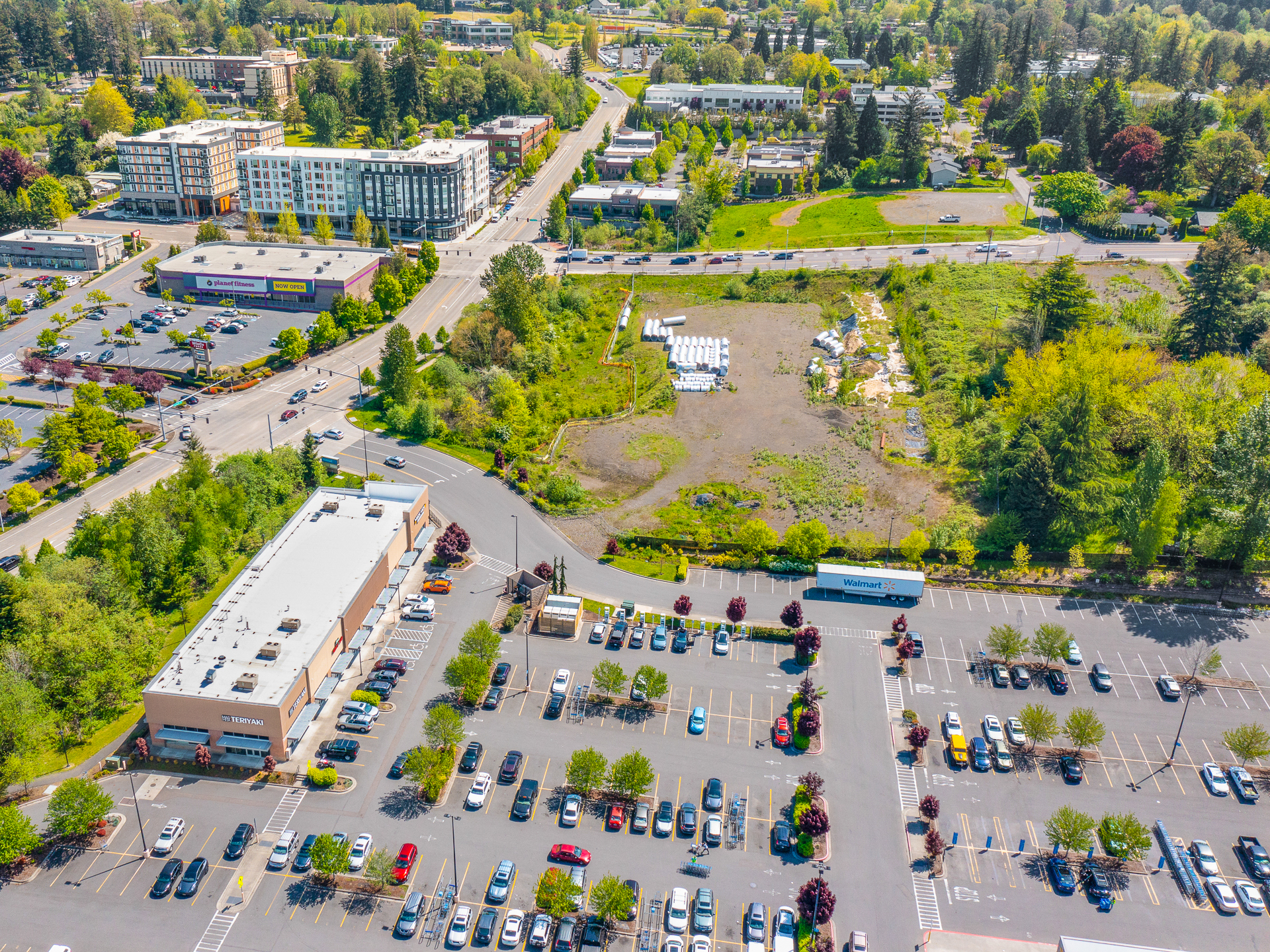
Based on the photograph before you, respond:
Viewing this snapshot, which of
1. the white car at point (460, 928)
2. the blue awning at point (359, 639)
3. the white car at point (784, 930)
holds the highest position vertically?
the blue awning at point (359, 639)

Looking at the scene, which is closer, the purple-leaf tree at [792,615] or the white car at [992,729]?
the white car at [992,729]

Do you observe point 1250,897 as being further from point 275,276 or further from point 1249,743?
point 275,276

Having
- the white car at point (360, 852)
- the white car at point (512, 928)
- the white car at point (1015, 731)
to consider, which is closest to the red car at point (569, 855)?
the white car at point (512, 928)

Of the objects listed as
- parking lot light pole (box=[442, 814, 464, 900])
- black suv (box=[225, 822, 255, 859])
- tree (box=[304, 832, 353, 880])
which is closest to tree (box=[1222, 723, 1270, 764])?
parking lot light pole (box=[442, 814, 464, 900])

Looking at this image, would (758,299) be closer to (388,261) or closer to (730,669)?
(388,261)

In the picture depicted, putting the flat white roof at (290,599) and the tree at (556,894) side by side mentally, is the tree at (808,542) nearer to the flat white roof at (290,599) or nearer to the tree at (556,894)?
the flat white roof at (290,599)

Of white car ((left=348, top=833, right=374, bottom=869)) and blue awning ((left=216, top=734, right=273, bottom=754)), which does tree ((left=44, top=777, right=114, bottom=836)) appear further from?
white car ((left=348, top=833, right=374, bottom=869))
